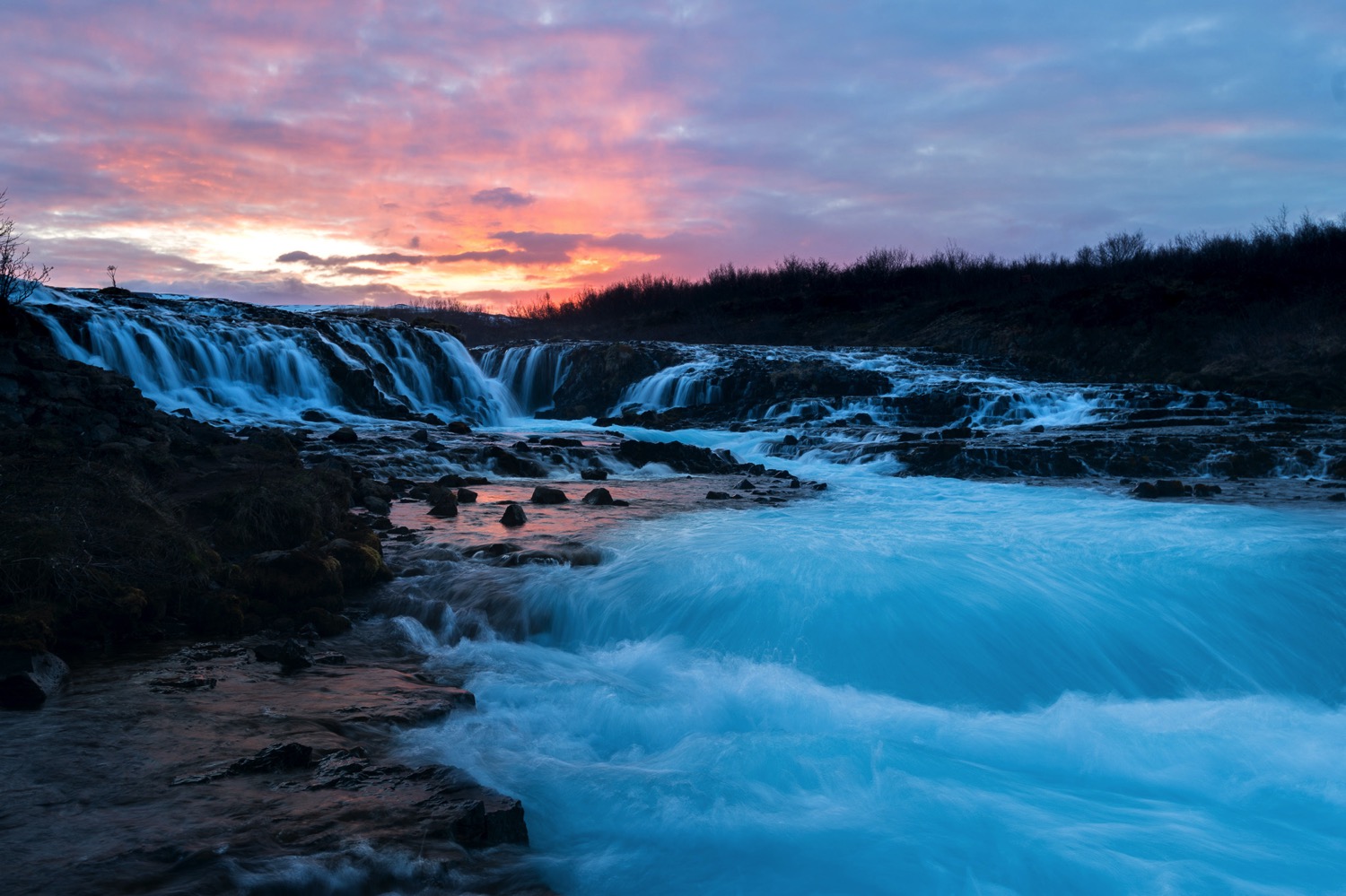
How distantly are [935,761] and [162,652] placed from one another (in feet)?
17.0

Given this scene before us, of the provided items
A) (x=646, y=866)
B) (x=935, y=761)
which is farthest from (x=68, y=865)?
(x=935, y=761)

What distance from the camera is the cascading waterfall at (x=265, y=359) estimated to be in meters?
21.1

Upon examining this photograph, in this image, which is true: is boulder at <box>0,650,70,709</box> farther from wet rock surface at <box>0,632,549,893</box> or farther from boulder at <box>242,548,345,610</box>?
boulder at <box>242,548,345,610</box>

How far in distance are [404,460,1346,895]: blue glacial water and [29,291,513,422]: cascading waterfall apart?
54.7ft

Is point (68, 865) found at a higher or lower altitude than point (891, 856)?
higher

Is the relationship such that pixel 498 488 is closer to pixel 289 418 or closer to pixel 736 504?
pixel 736 504

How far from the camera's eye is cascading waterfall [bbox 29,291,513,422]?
2112 centimetres

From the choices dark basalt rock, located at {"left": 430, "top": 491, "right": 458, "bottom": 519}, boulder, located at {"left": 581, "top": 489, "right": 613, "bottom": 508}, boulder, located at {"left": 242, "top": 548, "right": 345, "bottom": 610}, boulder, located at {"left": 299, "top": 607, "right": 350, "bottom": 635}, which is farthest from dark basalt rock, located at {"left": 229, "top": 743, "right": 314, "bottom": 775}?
boulder, located at {"left": 581, "top": 489, "right": 613, "bottom": 508}

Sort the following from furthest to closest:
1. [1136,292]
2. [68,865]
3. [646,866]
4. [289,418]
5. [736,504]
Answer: [1136,292] → [289,418] → [736,504] → [646,866] → [68,865]

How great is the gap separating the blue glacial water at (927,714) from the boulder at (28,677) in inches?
85.5

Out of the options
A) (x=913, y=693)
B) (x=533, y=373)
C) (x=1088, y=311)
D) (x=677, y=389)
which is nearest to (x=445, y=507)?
(x=913, y=693)

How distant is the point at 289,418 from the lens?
2080cm

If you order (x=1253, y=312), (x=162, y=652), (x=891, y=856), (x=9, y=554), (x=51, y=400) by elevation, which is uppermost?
(x=1253, y=312)

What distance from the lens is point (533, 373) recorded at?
110 ft
